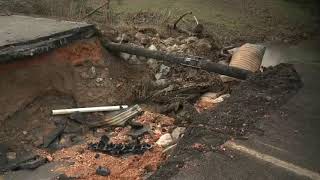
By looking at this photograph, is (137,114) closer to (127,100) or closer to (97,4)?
(127,100)

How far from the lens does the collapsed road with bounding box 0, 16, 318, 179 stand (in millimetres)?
4730

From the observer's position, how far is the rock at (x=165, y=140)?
5.43 meters

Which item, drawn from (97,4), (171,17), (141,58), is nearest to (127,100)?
(141,58)

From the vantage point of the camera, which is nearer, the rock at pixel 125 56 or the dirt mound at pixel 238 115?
the dirt mound at pixel 238 115

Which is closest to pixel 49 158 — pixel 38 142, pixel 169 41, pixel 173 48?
pixel 38 142

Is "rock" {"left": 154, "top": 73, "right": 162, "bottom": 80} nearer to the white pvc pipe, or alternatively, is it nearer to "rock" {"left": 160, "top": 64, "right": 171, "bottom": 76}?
"rock" {"left": 160, "top": 64, "right": 171, "bottom": 76}

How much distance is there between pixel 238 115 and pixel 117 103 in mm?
2476

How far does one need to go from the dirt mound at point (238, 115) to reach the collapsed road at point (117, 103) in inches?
0.5

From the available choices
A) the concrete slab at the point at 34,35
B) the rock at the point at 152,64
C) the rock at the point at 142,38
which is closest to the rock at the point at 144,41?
the rock at the point at 142,38

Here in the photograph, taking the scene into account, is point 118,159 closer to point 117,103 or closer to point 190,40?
point 117,103

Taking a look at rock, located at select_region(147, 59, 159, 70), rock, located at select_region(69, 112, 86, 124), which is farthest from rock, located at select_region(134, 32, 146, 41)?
rock, located at select_region(69, 112, 86, 124)

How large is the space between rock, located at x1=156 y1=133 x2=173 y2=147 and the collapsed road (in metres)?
0.01

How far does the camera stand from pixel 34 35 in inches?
244

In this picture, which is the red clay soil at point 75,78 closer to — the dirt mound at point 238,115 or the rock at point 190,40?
the rock at point 190,40
